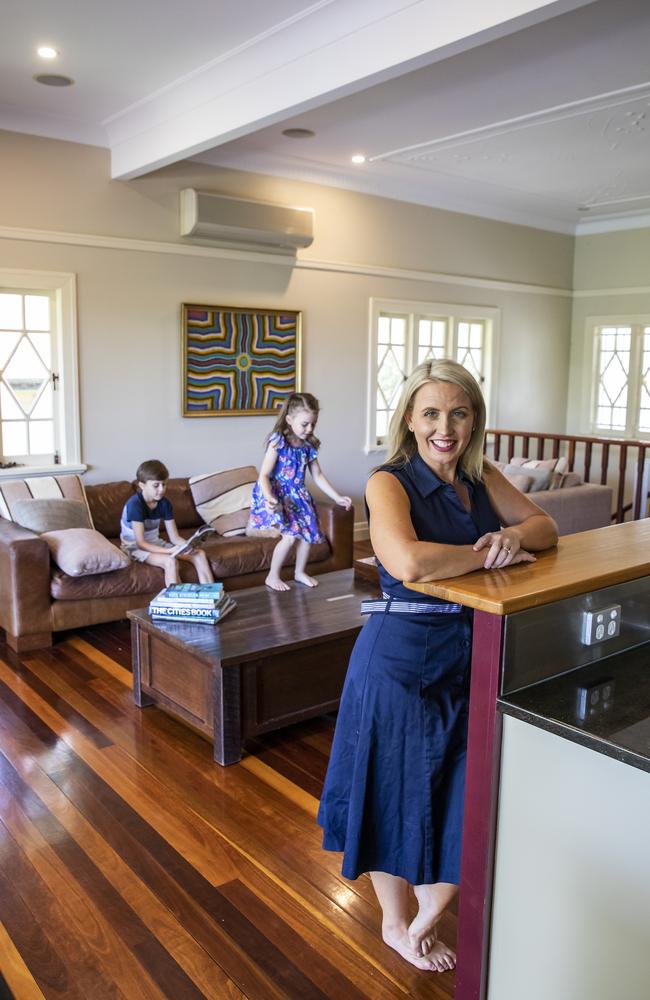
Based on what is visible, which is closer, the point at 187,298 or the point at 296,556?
the point at 296,556

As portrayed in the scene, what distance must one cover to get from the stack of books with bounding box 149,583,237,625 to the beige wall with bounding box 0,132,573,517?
2272 millimetres

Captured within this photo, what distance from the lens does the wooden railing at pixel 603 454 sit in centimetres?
612

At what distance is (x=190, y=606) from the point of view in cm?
342

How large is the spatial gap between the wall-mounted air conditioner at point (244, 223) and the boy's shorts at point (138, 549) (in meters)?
2.24

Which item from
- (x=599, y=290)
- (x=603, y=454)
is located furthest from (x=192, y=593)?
(x=599, y=290)

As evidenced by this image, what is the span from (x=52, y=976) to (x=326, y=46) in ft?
11.8

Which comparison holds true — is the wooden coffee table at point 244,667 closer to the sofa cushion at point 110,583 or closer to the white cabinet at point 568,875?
the sofa cushion at point 110,583

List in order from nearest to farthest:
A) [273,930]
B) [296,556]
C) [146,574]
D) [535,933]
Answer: [535,933], [273,930], [146,574], [296,556]

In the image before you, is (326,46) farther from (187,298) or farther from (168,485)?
(168,485)

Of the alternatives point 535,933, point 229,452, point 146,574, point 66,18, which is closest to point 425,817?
point 535,933

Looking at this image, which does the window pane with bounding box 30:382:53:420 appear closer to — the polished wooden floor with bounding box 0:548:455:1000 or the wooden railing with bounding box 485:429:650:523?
the polished wooden floor with bounding box 0:548:455:1000

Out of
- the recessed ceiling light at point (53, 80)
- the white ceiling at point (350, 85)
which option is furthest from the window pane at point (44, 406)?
the recessed ceiling light at point (53, 80)

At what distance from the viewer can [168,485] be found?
554 centimetres

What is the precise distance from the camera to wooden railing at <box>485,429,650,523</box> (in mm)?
6125
